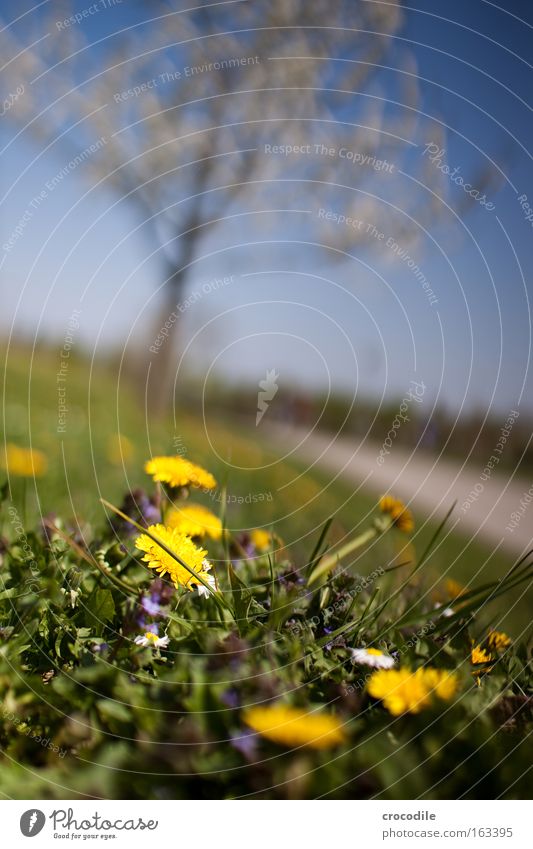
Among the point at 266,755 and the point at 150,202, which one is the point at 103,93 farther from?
the point at 266,755

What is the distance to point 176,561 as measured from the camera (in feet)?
3.58

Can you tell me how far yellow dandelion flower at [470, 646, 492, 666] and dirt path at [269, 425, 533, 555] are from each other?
2.04 meters

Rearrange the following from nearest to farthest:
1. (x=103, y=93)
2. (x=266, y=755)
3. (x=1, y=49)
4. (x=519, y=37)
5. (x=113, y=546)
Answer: (x=266, y=755) < (x=113, y=546) < (x=519, y=37) < (x=1, y=49) < (x=103, y=93)

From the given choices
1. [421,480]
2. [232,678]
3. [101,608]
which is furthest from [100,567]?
[421,480]

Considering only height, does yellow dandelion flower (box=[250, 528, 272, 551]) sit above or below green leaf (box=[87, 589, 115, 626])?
above

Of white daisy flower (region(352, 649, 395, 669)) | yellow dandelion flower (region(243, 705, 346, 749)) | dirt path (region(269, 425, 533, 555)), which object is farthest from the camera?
dirt path (region(269, 425, 533, 555))

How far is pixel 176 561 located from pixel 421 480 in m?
2.93

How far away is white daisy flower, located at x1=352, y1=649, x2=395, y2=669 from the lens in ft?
3.40

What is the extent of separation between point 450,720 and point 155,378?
4441mm

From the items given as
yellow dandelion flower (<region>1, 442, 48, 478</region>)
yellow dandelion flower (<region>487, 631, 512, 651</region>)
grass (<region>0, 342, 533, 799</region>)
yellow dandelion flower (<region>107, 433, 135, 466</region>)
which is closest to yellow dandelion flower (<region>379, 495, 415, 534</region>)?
grass (<region>0, 342, 533, 799</region>)

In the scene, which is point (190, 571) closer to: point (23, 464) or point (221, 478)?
point (23, 464)

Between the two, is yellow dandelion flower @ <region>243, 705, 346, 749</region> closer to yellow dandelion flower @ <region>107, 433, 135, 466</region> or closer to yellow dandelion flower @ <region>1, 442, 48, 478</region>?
yellow dandelion flower @ <region>1, 442, 48, 478</region>

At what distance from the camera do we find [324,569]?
4.10 feet
